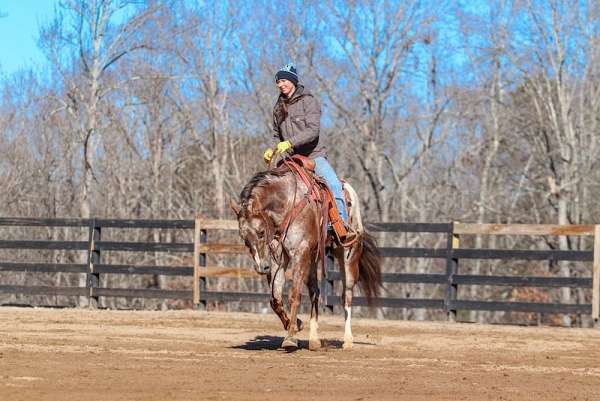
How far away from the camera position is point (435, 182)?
3070cm

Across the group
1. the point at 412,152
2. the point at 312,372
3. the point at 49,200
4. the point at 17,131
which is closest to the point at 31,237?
the point at 49,200

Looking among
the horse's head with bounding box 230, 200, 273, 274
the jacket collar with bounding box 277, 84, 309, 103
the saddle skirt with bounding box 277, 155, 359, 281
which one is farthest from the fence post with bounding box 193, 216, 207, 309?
the horse's head with bounding box 230, 200, 273, 274

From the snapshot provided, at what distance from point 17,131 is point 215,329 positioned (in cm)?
2038

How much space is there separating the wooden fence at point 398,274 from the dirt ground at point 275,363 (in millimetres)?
1222

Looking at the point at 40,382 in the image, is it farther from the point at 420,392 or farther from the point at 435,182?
the point at 435,182

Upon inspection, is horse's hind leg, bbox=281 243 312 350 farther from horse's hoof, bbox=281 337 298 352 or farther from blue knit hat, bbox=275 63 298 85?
blue knit hat, bbox=275 63 298 85

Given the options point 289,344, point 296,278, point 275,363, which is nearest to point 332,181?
point 296,278

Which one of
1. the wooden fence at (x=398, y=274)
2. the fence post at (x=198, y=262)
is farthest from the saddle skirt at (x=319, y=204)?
the fence post at (x=198, y=262)

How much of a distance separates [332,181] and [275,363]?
2349 mm

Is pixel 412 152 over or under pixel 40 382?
over

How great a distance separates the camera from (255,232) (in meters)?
8.80

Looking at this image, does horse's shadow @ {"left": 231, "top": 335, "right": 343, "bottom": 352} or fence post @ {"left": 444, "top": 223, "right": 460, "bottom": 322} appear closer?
horse's shadow @ {"left": 231, "top": 335, "right": 343, "bottom": 352}

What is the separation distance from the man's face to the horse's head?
149 centimetres

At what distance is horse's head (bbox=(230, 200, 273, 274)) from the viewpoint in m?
8.73
